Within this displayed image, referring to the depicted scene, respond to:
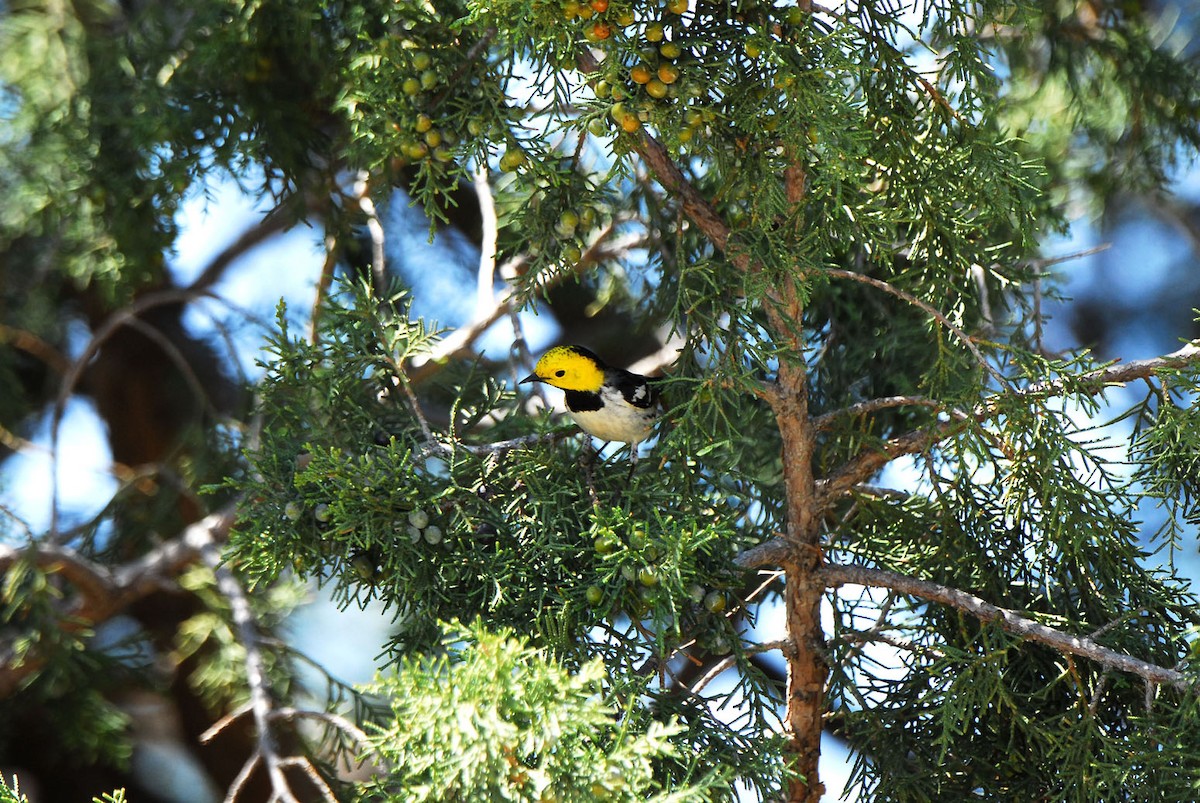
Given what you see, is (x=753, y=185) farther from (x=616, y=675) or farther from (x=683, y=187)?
(x=616, y=675)

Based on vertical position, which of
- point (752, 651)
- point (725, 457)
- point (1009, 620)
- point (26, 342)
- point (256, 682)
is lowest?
point (256, 682)

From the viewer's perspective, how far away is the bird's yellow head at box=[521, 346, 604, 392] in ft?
8.95

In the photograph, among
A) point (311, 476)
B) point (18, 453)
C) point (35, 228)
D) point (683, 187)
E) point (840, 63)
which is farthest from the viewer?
point (18, 453)

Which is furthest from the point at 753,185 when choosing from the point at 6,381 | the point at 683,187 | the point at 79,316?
the point at 79,316

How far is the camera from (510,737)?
162 cm

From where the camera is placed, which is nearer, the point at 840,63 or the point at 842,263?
the point at 840,63

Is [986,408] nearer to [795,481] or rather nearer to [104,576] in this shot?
[795,481]

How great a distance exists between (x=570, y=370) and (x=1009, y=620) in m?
1.19

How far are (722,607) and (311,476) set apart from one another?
31.3 inches

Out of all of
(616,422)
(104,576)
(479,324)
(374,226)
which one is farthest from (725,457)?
(104,576)

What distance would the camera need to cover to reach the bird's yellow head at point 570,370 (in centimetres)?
273

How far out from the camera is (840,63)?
72.4 inches

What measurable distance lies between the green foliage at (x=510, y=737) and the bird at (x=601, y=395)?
75 centimetres

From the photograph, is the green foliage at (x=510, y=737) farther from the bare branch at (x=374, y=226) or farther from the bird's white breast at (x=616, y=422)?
the bare branch at (x=374, y=226)
